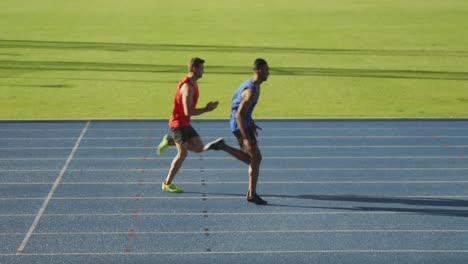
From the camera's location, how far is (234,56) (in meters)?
24.6

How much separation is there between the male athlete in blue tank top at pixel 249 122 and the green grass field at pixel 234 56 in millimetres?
5515

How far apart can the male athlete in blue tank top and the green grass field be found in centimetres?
551

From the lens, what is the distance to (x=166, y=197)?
1158 centimetres

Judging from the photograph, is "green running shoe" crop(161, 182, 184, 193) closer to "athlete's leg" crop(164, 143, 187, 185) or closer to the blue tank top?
"athlete's leg" crop(164, 143, 187, 185)

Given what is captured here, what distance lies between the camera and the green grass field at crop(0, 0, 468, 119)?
1781cm

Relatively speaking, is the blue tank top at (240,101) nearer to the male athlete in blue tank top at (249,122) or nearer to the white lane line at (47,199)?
the male athlete in blue tank top at (249,122)

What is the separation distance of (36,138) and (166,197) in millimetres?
3942

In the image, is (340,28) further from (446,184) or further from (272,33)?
(446,184)

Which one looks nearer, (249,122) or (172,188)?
(249,122)

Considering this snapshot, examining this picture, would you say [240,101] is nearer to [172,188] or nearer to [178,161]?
[178,161]

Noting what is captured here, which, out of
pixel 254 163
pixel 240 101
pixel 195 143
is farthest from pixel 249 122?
pixel 195 143

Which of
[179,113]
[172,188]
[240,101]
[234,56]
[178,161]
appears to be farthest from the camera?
[234,56]

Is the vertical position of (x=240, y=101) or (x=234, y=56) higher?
(x=234, y=56)

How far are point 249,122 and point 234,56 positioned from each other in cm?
1380
